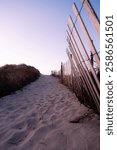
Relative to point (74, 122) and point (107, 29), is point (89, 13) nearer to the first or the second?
point (107, 29)

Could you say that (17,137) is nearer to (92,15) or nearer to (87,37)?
(87,37)

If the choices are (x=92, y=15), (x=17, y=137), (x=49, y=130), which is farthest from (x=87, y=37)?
(x=17, y=137)

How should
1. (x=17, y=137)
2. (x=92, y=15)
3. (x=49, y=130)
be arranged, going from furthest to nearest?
(x=49, y=130), (x=17, y=137), (x=92, y=15)

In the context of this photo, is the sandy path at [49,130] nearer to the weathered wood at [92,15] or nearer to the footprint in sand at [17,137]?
the footprint in sand at [17,137]

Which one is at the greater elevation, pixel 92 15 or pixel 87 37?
pixel 92 15

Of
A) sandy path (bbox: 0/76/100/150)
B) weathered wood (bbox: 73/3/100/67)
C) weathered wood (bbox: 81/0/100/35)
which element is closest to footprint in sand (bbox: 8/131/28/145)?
sandy path (bbox: 0/76/100/150)

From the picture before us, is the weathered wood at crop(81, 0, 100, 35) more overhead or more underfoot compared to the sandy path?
more overhead

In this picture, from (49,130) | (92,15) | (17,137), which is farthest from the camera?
(49,130)

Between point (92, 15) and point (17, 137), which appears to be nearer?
point (92, 15)

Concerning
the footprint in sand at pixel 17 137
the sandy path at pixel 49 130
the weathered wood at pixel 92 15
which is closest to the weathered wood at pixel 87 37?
the weathered wood at pixel 92 15

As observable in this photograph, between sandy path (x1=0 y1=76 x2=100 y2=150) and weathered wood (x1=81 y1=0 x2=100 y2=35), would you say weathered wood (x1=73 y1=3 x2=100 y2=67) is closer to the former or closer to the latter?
weathered wood (x1=81 y1=0 x2=100 y2=35)

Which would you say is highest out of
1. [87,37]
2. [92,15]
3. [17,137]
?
[92,15]

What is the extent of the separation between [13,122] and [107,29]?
2360 millimetres

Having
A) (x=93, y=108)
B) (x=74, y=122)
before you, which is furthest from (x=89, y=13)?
(x=93, y=108)
